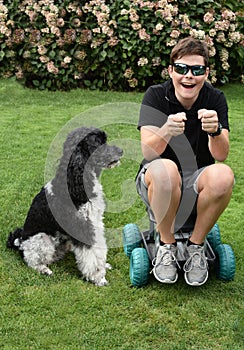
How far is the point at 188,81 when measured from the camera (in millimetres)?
3268

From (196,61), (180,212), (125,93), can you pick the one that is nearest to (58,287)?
(180,212)

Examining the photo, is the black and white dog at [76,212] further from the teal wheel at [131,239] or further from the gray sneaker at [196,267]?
the gray sneaker at [196,267]

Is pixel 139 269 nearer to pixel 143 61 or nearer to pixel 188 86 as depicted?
pixel 188 86

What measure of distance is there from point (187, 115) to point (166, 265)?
91 cm

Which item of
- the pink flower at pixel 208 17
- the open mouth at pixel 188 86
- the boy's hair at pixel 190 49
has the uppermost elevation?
the boy's hair at pixel 190 49

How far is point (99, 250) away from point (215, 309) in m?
0.80

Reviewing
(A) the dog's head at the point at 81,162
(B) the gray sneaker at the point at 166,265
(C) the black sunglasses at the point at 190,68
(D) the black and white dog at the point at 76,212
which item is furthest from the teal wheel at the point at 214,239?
(C) the black sunglasses at the point at 190,68

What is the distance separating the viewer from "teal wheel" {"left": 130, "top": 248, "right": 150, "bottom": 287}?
3332 millimetres

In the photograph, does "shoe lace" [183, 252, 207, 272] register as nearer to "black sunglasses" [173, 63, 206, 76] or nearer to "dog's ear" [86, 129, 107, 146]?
"dog's ear" [86, 129, 107, 146]

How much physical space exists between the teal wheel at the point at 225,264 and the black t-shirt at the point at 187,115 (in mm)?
535

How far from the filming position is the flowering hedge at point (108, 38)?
24.7 ft

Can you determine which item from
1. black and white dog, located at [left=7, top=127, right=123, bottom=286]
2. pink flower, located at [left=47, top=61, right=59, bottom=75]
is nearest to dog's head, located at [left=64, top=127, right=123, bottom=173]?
black and white dog, located at [left=7, top=127, right=123, bottom=286]

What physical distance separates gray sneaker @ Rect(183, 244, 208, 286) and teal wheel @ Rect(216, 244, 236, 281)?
4.5 inches

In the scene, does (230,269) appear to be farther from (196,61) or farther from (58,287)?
(196,61)
